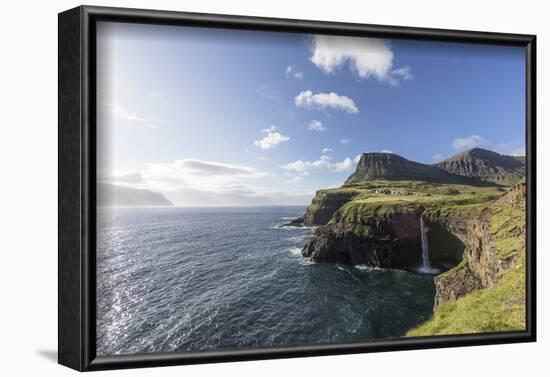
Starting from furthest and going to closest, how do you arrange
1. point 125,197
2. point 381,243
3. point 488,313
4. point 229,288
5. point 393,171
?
point 381,243, point 393,171, point 229,288, point 488,313, point 125,197

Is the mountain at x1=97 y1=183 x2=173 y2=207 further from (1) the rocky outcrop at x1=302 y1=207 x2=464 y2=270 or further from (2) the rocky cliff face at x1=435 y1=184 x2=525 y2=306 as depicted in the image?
(2) the rocky cliff face at x1=435 y1=184 x2=525 y2=306

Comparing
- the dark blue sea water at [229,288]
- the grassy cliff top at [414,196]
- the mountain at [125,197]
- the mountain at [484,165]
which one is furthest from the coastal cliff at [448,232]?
the mountain at [125,197]

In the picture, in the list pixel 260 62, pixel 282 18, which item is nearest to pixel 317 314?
pixel 260 62

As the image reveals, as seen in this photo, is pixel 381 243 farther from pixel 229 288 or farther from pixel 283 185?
pixel 229 288

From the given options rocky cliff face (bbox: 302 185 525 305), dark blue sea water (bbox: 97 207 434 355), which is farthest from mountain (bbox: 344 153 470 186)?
dark blue sea water (bbox: 97 207 434 355)

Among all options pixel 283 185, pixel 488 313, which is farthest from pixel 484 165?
pixel 283 185

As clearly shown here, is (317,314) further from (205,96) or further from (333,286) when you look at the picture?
(205,96)

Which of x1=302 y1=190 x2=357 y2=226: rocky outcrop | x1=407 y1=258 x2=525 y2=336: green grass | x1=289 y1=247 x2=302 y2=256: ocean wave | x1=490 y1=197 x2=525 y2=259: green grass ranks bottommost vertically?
x1=407 y1=258 x2=525 y2=336: green grass

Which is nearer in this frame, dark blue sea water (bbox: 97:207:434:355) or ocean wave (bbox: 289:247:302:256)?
dark blue sea water (bbox: 97:207:434:355)
